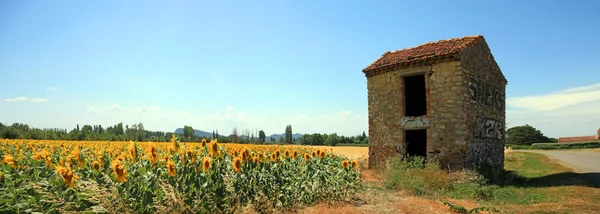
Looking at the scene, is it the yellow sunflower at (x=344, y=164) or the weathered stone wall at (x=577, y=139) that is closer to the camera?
the yellow sunflower at (x=344, y=164)

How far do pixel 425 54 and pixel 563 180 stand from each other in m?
7.09

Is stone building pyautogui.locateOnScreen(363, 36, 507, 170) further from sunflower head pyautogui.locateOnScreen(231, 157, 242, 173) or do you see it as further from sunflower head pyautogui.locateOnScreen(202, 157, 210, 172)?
sunflower head pyautogui.locateOnScreen(202, 157, 210, 172)

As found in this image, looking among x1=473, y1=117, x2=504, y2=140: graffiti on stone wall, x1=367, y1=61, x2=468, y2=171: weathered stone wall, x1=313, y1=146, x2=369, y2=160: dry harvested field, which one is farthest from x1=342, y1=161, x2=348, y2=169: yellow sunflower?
x1=473, y1=117, x2=504, y2=140: graffiti on stone wall

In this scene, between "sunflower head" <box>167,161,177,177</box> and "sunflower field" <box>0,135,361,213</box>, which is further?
"sunflower head" <box>167,161,177,177</box>

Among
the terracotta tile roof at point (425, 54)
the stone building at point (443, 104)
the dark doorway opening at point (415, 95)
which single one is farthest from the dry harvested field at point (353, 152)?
the terracotta tile roof at point (425, 54)

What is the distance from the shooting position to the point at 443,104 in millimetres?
13516

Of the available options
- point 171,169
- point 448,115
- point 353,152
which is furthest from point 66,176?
point 353,152

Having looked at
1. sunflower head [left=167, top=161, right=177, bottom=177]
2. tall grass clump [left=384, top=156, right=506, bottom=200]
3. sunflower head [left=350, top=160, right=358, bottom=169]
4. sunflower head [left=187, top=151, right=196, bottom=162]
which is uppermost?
sunflower head [left=187, top=151, right=196, bottom=162]

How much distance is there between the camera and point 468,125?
13289 mm

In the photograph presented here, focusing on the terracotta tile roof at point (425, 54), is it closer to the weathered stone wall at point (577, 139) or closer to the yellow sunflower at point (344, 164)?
the yellow sunflower at point (344, 164)

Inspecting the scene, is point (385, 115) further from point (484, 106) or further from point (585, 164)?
point (585, 164)

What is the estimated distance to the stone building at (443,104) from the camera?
13.2 m

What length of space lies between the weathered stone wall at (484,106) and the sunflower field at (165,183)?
28.5 feet

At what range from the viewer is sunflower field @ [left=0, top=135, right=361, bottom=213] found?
4078 mm
